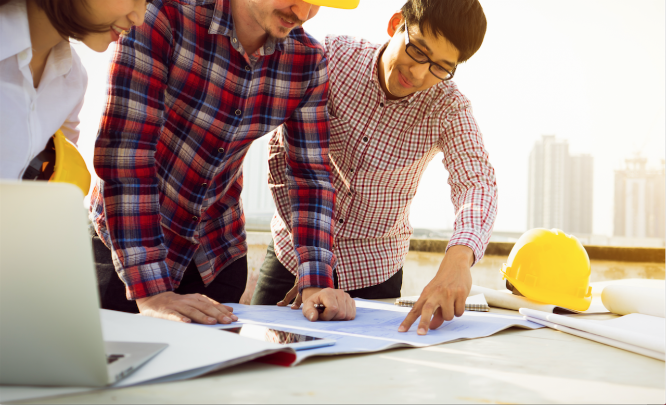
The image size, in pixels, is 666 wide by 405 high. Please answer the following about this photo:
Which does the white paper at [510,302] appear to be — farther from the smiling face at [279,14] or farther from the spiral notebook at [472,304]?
the smiling face at [279,14]

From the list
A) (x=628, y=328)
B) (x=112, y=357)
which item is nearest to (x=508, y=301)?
(x=628, y=328)

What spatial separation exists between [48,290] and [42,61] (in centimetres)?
62

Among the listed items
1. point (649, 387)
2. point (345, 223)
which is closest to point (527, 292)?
point (345, 223)

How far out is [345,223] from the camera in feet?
5.95

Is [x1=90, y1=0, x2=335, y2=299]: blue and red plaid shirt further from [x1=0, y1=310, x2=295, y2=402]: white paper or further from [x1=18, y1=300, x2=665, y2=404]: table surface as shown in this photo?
[x1=18, y1=300, x2=665, y2=404]: table surface

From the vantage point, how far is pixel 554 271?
5.44 feet

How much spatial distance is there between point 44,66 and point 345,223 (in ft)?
3.78

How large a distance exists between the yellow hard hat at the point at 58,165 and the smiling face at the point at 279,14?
582mm

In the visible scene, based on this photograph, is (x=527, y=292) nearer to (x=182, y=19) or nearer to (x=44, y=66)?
(x=182, y=19)

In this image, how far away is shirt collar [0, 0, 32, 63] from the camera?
2.35ft

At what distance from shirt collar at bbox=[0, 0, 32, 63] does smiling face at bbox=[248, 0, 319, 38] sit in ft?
1.93

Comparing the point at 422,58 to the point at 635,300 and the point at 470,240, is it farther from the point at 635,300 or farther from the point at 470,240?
the point at 635,300

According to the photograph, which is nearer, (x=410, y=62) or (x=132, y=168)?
(x=132, y=168)

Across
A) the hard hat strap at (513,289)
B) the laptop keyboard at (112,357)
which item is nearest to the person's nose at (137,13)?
the laptop keyboard at (112,357)
